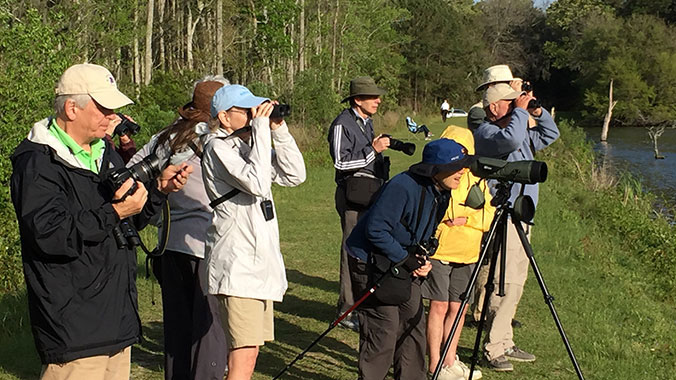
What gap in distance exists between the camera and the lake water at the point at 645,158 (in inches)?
978

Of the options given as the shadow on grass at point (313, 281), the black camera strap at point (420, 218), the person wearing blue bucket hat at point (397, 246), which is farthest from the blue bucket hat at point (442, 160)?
the shadow on grass at point (313, 281)

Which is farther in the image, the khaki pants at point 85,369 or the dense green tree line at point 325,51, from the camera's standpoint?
the dense green tree line at point 325,51

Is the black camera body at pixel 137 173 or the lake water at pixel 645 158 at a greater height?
the black camera body at pixel 137 173

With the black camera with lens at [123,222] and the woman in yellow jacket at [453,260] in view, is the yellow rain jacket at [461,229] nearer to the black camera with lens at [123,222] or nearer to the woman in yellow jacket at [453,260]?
the woman in yellow jacket at [453,260]

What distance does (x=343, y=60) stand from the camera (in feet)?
148

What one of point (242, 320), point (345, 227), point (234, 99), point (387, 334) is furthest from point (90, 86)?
point (345, 227)

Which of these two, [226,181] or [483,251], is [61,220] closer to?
[226,181]

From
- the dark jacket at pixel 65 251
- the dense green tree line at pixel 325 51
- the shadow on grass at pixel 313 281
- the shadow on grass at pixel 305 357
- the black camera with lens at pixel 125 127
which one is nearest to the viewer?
the dark jacket at pixel 65 251

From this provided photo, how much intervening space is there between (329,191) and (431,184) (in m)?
11.9

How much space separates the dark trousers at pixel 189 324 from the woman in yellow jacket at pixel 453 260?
4.76 ft

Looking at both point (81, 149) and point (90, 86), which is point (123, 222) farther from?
point (90, 86)

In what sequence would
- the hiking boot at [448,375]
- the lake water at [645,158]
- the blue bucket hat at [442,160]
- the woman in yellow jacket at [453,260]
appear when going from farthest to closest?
the lake water at [645,158] < the hiking boot at [448,375] < the woman in yellow jacket at [453,260] < the blue bucket hat at [442,160]

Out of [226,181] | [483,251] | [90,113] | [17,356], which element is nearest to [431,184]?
[483,251]

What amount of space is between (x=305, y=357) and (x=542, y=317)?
2565mm
